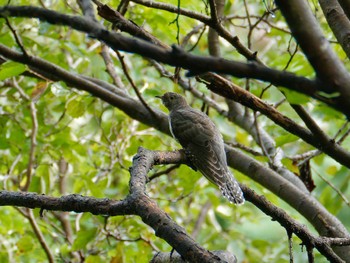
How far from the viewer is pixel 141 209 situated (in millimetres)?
2156

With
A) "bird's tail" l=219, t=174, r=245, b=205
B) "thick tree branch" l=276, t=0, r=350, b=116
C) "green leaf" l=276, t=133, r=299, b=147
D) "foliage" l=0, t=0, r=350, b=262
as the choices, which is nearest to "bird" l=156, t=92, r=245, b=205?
"bird's tail" l=219, t=174, r=245, b=205

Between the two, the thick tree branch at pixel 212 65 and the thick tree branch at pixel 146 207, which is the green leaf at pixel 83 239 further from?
the thick tree branch at pixel 212 65

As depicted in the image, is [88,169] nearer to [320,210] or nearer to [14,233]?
[14,233]

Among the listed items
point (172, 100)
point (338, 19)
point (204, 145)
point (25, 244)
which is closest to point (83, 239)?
point (25, 244)

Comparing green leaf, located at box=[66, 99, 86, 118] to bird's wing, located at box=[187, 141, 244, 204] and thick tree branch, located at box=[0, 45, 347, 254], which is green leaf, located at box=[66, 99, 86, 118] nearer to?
thick tree branch, located at box=[0, 45, 347, 254]

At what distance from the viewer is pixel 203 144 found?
507cm

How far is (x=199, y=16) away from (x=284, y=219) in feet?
3.90

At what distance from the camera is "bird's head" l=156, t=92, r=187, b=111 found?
242 inches

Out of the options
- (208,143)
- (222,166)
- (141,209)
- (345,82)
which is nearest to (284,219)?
(141,209)

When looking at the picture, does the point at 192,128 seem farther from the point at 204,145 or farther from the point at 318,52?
the point at 318,52

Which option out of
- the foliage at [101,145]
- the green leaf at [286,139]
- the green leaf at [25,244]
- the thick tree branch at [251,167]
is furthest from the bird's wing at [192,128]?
the green leaf at [25,244]

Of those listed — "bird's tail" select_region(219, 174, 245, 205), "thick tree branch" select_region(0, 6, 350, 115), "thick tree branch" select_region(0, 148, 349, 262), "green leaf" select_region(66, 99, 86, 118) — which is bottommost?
"green leaf" select_region(66, 99, 86, 118)

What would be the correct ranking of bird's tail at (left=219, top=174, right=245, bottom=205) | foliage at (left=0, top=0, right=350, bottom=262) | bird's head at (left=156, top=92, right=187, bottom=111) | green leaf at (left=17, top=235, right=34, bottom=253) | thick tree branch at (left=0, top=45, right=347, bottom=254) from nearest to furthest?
bird's tail at (left=219, top=174, right=245, bottom=205)
thick tree branch at (left=0, top=45, right=347, bottom=254)
foliage at (left=0, top=0, right=350, bottom=262)
green leaf at (left=17, top=235, right=34, bottom=253)
bird's head at (left=156, top=92, right=187, bottom=111)

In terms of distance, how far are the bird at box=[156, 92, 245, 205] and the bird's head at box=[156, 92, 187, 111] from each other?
89 mm
